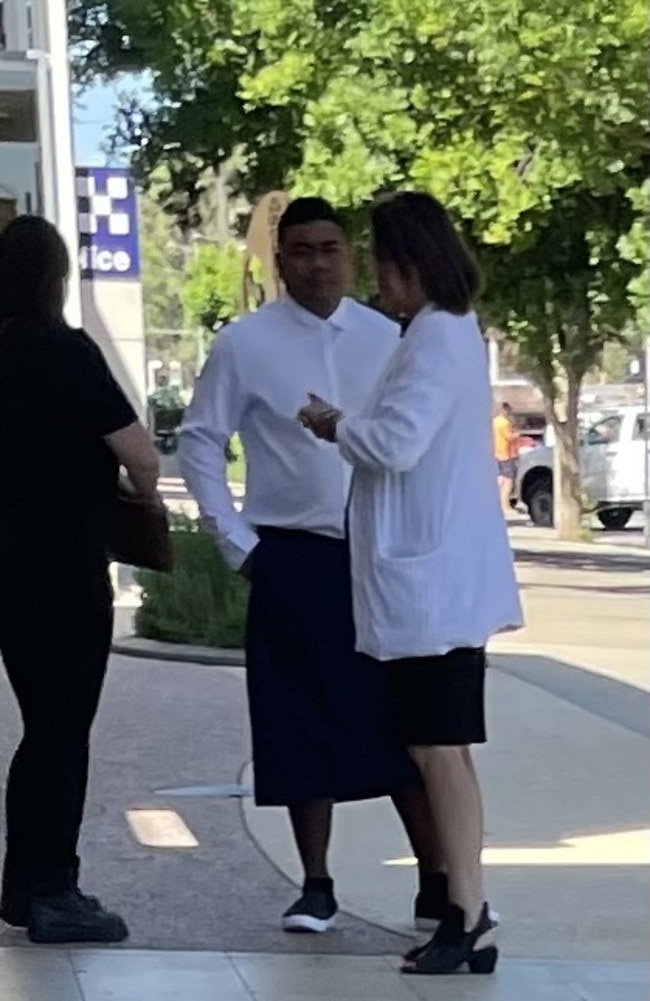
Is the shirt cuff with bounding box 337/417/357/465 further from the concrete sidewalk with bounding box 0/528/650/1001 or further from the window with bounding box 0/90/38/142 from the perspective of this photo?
the window with bounding box 0/90/38/142

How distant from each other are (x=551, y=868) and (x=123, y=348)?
1305cm

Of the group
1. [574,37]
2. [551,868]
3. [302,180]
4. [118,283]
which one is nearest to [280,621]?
[551,868]

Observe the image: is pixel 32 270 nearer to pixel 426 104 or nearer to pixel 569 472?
pixel 426 104

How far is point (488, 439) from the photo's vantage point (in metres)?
5.16

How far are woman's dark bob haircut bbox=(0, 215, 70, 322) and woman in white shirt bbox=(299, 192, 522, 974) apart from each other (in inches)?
27.7

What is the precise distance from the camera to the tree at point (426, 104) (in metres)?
14.4

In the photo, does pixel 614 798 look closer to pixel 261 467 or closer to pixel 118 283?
pixel 261 467

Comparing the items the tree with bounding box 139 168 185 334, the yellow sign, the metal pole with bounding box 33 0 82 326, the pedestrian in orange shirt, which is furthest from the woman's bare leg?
the tree with bounding box 139 168 185 334

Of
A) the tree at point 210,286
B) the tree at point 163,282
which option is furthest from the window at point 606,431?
the tree at point 163,282

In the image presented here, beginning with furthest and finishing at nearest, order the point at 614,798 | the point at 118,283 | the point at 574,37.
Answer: the point at 118,283 → the point at 574,37 → the point at 614,798

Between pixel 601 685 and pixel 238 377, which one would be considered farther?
pixel 601 685

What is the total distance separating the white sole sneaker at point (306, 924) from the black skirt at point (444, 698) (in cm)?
72

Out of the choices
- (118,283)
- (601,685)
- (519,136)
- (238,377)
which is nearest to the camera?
(238,377)

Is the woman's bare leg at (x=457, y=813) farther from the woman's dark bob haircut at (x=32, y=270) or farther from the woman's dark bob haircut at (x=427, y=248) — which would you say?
the woman's dark bob haircut at (x=32, y=270)
